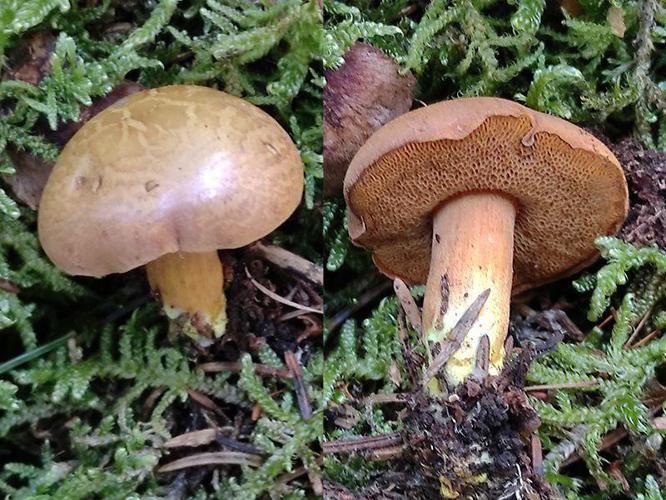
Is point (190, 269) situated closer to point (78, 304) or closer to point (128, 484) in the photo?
point (78, 304)

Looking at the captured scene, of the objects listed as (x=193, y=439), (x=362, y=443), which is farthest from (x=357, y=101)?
(x=193, y=439)

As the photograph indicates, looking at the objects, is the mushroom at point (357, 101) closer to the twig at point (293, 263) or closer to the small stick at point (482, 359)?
the twig at point (293, 263)

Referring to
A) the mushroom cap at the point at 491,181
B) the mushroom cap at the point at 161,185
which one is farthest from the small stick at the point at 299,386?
the mushroom cap at the point at 161,185

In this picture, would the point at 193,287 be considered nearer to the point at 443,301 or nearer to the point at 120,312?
the point at 120,312

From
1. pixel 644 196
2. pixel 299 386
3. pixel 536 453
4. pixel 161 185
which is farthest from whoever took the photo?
pixel 299 386

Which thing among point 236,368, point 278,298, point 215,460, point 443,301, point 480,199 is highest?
point 480,199

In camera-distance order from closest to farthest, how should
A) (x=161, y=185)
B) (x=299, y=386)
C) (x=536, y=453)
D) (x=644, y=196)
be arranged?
(x=161, y=185), (x=536, y=453), (x=644, y=196), (x=299, y=386)

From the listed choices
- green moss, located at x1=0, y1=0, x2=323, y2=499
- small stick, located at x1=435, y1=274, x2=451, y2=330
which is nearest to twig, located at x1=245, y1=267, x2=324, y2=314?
green moss, located at x1=0, y1=0, x2=323, y2=499
